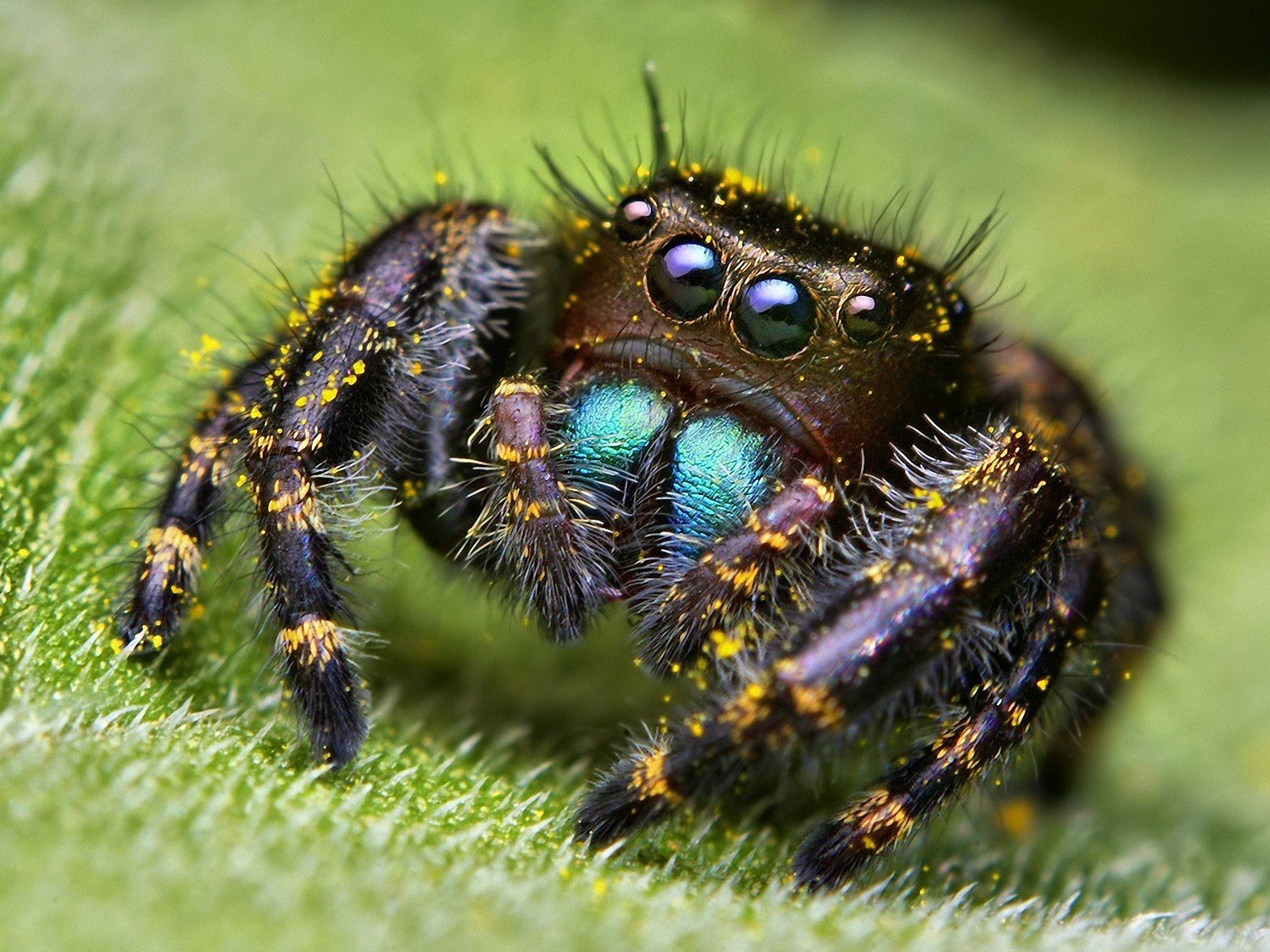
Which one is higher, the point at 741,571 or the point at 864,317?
the point at 864,317

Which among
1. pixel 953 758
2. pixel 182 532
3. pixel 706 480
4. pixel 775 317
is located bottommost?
pixel 182 532

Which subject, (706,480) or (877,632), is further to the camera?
(706,480)

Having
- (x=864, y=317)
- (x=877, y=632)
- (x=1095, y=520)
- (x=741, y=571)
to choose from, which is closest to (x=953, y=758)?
(x=877, y=632)

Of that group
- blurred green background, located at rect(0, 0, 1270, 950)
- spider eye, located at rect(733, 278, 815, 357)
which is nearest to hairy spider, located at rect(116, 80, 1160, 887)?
spider eye, located at rect(733, 278, 815, 357)

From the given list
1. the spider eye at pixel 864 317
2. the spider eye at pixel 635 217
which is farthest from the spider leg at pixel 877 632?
the spider eye at pixel 635 217

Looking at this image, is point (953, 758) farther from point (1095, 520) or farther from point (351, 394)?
point (351, 394)

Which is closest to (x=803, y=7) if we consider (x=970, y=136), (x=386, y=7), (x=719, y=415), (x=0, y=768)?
(x=970, y=136)

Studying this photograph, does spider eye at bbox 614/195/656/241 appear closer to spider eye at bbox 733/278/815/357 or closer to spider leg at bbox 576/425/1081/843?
spider eye at bbox 733/278/815/357
